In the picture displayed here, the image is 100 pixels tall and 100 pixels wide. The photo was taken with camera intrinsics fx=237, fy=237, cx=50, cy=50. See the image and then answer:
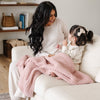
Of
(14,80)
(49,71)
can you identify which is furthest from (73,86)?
(14,80)

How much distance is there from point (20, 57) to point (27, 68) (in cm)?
38

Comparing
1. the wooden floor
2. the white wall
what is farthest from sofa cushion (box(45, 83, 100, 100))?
the white wall

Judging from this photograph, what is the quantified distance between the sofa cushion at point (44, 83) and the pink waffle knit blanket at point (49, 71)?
2.2 inches

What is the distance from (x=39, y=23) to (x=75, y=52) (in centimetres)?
57

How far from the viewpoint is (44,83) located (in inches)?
82.6

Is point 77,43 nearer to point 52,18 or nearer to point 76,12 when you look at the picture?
point 52,18

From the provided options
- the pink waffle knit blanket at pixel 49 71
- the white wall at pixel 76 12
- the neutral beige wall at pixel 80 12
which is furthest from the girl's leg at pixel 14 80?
the neutral beige wall at pixel 80 12

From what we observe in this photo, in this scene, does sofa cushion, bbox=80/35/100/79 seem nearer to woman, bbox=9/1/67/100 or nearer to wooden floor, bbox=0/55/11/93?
woman, bbox=9/1/67/100

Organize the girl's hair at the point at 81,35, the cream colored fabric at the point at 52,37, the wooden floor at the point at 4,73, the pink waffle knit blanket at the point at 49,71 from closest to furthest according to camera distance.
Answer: the pink waffle knit blanket at the point at 49,71 < the girl's hair at the point at 81,35 < the cream colored fabric at the point at 52,37 < the wooden floor at the point at 4,73

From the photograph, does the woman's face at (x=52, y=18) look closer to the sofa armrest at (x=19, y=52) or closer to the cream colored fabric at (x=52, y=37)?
the cream colored fabric at (x=52, y=37)

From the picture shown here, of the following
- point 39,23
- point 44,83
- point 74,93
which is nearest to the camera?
point 74,93

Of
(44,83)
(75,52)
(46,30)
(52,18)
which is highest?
(52,18)

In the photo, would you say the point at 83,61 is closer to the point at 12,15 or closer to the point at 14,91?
the point at 14,91

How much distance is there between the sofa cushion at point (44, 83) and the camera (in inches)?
81.1
